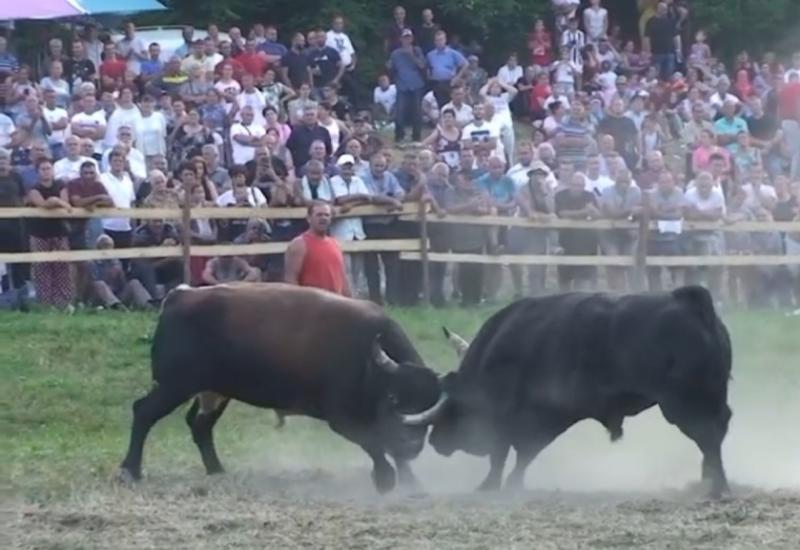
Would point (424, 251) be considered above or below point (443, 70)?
below

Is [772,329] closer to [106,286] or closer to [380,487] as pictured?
[106,286]

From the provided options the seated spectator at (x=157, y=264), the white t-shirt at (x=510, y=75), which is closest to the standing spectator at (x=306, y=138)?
the seated spectator at (x=157, y=264)

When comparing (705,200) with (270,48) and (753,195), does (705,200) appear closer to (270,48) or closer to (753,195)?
(753,195)

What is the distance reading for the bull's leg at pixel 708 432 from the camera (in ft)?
38.6

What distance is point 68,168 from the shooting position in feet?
63.5

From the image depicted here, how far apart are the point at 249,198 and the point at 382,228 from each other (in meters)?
1.42

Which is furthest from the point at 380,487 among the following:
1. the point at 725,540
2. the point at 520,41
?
the point at 520,41

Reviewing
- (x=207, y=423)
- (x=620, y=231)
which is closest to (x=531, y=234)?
(x=620, y=231)

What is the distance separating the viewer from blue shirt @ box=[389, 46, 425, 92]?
25.5m

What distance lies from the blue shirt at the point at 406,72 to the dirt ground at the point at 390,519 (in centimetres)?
1362

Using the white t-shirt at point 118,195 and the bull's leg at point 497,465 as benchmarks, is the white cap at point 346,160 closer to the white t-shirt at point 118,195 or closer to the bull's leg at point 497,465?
the white t-shirt at point 118,195

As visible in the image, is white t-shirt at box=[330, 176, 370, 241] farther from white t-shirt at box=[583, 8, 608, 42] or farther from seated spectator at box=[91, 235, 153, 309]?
white t-shirt at box=[583, 8, 608, 42]

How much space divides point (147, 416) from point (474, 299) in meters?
8.00

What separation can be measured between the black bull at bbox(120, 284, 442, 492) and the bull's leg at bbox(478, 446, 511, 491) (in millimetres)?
442
